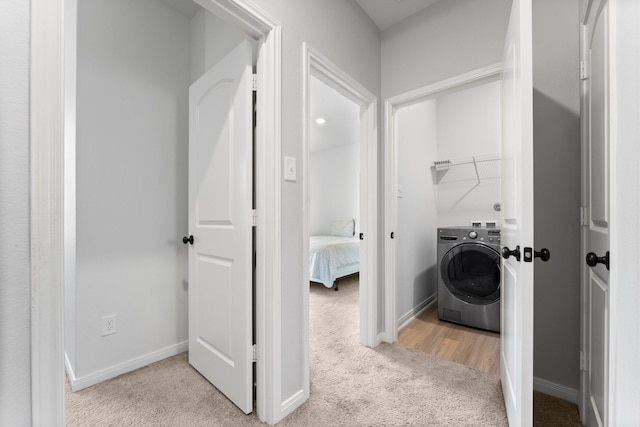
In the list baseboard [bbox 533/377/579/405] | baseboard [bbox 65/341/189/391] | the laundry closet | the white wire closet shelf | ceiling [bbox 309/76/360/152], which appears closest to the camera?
baseboard [bbox 533/377/579/405]

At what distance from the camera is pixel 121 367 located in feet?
5.69

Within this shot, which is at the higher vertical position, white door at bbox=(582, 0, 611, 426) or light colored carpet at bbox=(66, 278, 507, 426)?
white door at bbox=(582, 0, 611, 426)

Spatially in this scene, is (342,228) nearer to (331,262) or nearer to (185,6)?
(331,262)

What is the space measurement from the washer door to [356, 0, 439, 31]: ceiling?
1.96 meters

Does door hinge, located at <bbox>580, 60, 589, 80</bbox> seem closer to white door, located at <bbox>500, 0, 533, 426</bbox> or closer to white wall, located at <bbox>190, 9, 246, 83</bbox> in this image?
white door, located at <bbox>500, 0, 533, 426</bbox>

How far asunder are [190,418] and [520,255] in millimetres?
1657

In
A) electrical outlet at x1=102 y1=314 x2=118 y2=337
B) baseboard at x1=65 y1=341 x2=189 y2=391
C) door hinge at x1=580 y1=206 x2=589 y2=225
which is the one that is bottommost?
baseboard at x1=65 y1=341 x2=189 y2=391

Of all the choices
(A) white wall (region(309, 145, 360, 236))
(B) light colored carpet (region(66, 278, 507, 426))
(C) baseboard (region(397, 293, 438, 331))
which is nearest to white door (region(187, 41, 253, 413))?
(B) light colored carpet (region(66, 278, 507, 426))

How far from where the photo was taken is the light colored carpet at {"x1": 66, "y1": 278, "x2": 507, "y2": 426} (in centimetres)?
134

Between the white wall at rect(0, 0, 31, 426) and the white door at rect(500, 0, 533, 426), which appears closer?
the white wall at rect(0, 0, 31, 426)

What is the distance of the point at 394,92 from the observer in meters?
2.15

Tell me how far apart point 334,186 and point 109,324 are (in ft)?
15.0

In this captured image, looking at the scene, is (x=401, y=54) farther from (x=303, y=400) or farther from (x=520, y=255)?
A: (x=303, y=400)

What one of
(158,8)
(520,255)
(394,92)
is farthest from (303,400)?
(158,8)
